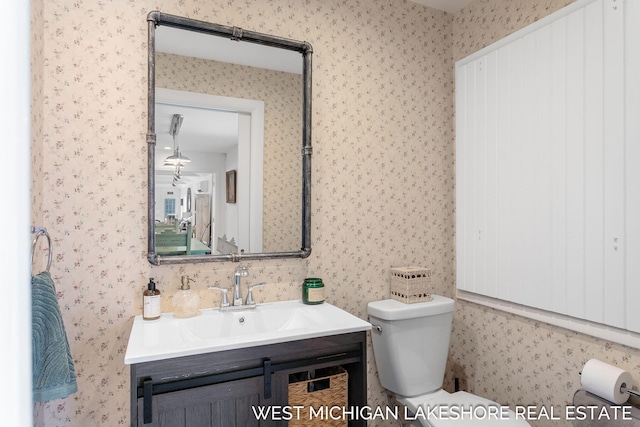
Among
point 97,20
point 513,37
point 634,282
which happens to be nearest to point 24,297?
point 97,20

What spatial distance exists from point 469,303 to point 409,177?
80 centimetres

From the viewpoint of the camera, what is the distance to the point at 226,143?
5.90 ft

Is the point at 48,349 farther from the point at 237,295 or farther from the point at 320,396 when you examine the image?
the point at 320,396

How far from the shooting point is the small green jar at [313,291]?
1.85 metres

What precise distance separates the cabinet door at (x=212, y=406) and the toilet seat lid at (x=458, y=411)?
0.76 meters

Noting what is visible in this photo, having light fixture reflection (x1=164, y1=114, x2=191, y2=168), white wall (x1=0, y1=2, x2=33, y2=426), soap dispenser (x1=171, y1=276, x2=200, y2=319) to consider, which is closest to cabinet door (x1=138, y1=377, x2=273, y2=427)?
soap dispenser (x1=171, y1=276, x2=200, y2=319)

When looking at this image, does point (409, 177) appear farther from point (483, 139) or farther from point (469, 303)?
point (469, 303)

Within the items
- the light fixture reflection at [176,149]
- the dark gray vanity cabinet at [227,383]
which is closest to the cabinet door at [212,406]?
the dark gray vanity cabinet at [227,383]

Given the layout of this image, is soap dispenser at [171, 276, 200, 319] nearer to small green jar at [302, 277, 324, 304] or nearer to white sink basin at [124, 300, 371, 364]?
white sink basin at [124, 300, 371, 364]

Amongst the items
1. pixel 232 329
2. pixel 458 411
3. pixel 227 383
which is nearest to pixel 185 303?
pixel 232 329

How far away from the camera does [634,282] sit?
147 centimetres

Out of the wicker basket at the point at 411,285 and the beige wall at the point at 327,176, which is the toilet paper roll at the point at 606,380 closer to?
the beige wall at the point at 327,176

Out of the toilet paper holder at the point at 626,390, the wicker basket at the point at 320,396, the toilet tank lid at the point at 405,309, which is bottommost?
the wicker basket at the point at 320,396

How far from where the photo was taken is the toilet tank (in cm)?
190
